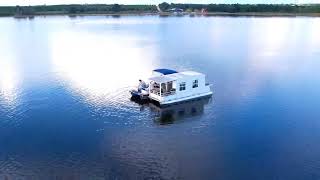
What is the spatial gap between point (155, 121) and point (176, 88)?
18.2ft

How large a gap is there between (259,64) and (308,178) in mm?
33048

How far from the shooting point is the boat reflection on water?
106ft

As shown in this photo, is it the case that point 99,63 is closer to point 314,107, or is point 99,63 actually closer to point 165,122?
point 165,122

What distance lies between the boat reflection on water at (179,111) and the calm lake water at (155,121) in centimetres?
9

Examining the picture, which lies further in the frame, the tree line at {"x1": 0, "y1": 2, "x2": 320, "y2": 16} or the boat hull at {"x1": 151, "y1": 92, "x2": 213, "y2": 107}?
the tree line at {"x1": 0, "y1": 2, "x2": 320, "y2": 16}

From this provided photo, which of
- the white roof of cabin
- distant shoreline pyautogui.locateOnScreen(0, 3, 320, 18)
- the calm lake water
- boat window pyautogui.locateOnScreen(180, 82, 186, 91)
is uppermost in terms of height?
distant shoreline pyautogui.locateOnScreen(0, 3, 320, 18)

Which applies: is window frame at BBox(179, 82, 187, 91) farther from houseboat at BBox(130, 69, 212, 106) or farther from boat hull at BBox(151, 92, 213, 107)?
boat hull at BBox(151, 92, 213, 107)

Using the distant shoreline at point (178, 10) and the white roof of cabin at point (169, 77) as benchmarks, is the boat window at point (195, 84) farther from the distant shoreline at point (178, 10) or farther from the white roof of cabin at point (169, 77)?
the distant shoreline at point (178, 10)

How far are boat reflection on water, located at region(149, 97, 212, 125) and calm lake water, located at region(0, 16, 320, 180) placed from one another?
0.09m

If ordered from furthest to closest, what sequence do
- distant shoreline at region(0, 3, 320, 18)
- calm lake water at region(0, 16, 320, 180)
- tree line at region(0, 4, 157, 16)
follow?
tree line at region(0, 4, 157, 16) < distant shoreline at region(0, 3, 320, 18) < calm lake water at region(0, 16, 320, 180)

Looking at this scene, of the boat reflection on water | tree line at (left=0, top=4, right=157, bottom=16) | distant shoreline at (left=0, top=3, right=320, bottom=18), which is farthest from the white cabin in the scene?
tree line at (left=0, top=4, right=157, bottom=16)

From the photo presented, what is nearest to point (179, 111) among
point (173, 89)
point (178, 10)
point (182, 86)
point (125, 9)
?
point (173, 89)

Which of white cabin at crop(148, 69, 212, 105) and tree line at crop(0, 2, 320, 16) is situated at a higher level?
tree line at crop(0, 2, 320, 16)

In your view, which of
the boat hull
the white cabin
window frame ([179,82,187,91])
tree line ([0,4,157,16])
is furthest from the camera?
tree line ([0,4,157,16])
